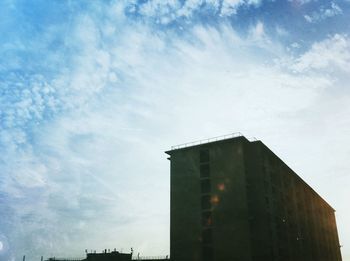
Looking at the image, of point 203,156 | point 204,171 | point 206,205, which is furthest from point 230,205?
point 203,156

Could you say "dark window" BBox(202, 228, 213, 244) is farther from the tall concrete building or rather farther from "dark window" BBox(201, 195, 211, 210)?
"dark window" BBox(201, 195, 211, 210)

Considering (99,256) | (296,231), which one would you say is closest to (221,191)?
(296,231)

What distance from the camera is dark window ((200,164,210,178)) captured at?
55750 mm

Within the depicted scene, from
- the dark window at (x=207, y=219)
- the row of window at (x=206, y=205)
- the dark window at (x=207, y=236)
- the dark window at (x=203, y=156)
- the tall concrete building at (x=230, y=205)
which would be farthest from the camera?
the dark window at (x=203, y=156)

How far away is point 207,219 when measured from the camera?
53.0m

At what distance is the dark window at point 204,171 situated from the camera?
5575 cm

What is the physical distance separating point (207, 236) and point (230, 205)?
6043mm

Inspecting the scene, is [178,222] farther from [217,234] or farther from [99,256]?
[99,256]

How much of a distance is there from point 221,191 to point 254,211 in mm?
5928

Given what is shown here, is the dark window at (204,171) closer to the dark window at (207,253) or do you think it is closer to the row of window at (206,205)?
the row of window at (206,205)

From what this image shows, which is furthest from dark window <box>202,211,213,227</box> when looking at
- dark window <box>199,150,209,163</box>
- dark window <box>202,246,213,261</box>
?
dark window <box>199,150,209,163</box>

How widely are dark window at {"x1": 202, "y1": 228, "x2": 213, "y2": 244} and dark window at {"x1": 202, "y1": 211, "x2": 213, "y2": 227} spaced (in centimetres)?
88

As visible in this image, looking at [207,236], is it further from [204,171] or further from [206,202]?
[204,171]

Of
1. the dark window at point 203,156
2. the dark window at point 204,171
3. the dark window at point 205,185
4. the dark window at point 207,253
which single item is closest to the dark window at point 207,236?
the dark window at point 207,253
